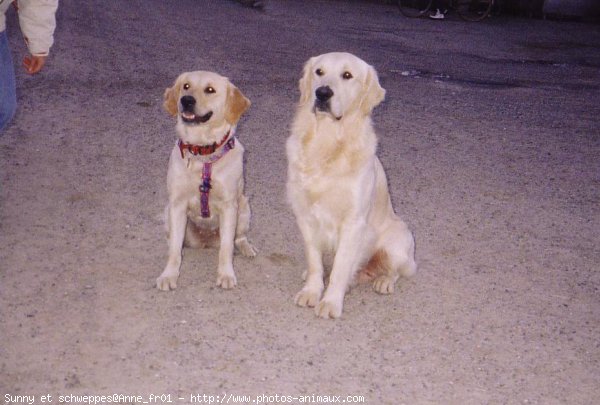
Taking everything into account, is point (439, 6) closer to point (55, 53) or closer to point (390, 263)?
point (55, 53)

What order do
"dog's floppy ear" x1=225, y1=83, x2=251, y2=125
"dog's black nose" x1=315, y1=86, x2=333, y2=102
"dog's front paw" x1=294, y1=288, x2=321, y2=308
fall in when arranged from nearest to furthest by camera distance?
1. "dog's black nose" x1=315, y1=86, x2=333, y2=102
2. "dog's front paw" x1=294, y1=288, x2=321, y2=308
3. "dog's floppy ear" x1=225, y1=83, x2=251, y2=125

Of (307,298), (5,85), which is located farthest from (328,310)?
(5,85)

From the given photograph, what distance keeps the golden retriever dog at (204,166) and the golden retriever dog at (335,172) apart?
0.37 meters

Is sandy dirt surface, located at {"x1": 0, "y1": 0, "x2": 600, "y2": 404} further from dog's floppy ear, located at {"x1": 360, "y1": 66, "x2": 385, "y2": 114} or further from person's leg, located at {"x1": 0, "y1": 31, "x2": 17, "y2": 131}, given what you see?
dog's floppy ear, located at {"x1": 360, "y1": 66, "x2": 385, "y2": 114}

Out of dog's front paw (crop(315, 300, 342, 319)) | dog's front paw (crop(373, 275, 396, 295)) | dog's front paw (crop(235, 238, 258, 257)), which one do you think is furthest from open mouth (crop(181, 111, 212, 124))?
dog's front paw (crop(373, 275, 396, 295))

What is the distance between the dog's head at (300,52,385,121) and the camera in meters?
3.53

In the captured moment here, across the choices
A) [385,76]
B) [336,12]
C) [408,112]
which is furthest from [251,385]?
[336,12]

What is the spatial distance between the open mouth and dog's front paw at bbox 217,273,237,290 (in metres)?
0.90

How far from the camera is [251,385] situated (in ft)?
9.59

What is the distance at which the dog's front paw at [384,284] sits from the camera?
3834mm

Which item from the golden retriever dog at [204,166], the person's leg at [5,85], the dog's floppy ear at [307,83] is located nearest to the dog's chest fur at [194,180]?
the golden retriever dog at [204,166]

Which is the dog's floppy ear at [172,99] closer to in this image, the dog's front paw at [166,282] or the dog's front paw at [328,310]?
the dog's front paw at [166,282]

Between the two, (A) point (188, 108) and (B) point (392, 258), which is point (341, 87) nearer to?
(A) point (188, 108)

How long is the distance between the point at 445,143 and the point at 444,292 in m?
3.24
